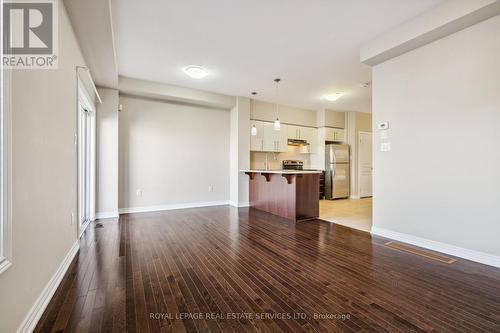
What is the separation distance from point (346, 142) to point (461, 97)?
4.88 metres

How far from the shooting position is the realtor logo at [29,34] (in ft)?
4.09

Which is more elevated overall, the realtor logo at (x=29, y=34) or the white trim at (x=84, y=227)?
the realtor logo at (x=29, y=34)

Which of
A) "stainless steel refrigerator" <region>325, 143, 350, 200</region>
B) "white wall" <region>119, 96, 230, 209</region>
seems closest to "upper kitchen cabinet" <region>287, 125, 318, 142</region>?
"stainless steel refrigerator" <region>325, 143, 350, 200</region>

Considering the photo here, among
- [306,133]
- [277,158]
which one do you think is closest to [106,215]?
[277,158]

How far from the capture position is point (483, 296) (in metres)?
1.80

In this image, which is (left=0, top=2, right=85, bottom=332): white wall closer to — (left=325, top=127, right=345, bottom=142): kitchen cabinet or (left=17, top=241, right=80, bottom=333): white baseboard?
(left=17, top=241, right=80, bottom=333): white baseboard

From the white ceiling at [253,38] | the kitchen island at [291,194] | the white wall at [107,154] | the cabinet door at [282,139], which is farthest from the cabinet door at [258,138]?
the white wall at [107,154]

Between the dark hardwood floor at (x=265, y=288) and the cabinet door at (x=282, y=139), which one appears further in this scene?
the cabinet door at (x=282, y=139)

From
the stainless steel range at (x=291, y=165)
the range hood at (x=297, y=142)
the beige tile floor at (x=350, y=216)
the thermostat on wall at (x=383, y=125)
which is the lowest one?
the beige tile floor at (x=350, y=216)

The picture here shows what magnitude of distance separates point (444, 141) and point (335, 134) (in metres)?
4.63

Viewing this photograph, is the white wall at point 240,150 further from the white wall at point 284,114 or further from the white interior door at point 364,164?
the white interior door at point 364,164

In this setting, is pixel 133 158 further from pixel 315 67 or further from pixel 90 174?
pixel 315 67

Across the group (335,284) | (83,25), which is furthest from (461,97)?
(83,25)

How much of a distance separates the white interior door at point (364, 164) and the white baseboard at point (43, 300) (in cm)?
749
